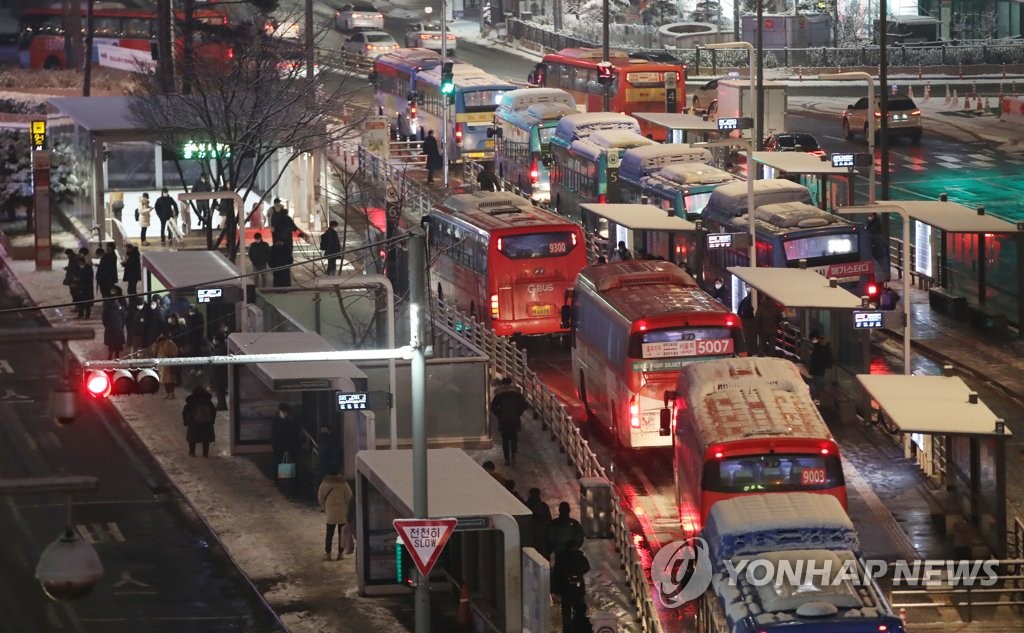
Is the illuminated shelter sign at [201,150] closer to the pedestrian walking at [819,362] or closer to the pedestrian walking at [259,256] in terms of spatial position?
the pedestrian walking at [259,256]

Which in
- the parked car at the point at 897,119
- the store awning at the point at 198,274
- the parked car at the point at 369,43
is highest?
the parked car at the point at 369,43

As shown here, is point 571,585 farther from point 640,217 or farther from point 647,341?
point 640,217

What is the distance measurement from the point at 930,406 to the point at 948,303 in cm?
1533

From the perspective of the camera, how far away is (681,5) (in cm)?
9931

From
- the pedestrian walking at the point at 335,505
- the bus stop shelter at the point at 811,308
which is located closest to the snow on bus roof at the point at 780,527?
the pedestrian walking at the point at 335,505

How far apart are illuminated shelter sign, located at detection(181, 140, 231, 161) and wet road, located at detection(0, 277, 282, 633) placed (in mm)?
11022

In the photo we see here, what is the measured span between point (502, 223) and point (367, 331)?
16.2ft

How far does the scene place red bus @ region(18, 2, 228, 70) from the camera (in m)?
86.1

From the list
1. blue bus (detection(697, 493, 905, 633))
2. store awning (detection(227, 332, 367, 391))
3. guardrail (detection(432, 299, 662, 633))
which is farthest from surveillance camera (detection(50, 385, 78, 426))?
store awning (detection(227, 332, 367, 391))

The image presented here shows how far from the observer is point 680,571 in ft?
82.7

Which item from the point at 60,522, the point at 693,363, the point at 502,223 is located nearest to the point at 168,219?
the point at 502,223

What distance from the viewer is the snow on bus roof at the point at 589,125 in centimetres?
5212

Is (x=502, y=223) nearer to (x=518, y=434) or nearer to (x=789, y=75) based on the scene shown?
(x=518, y=434)

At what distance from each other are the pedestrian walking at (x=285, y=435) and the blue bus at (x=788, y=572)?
9.48 metres
